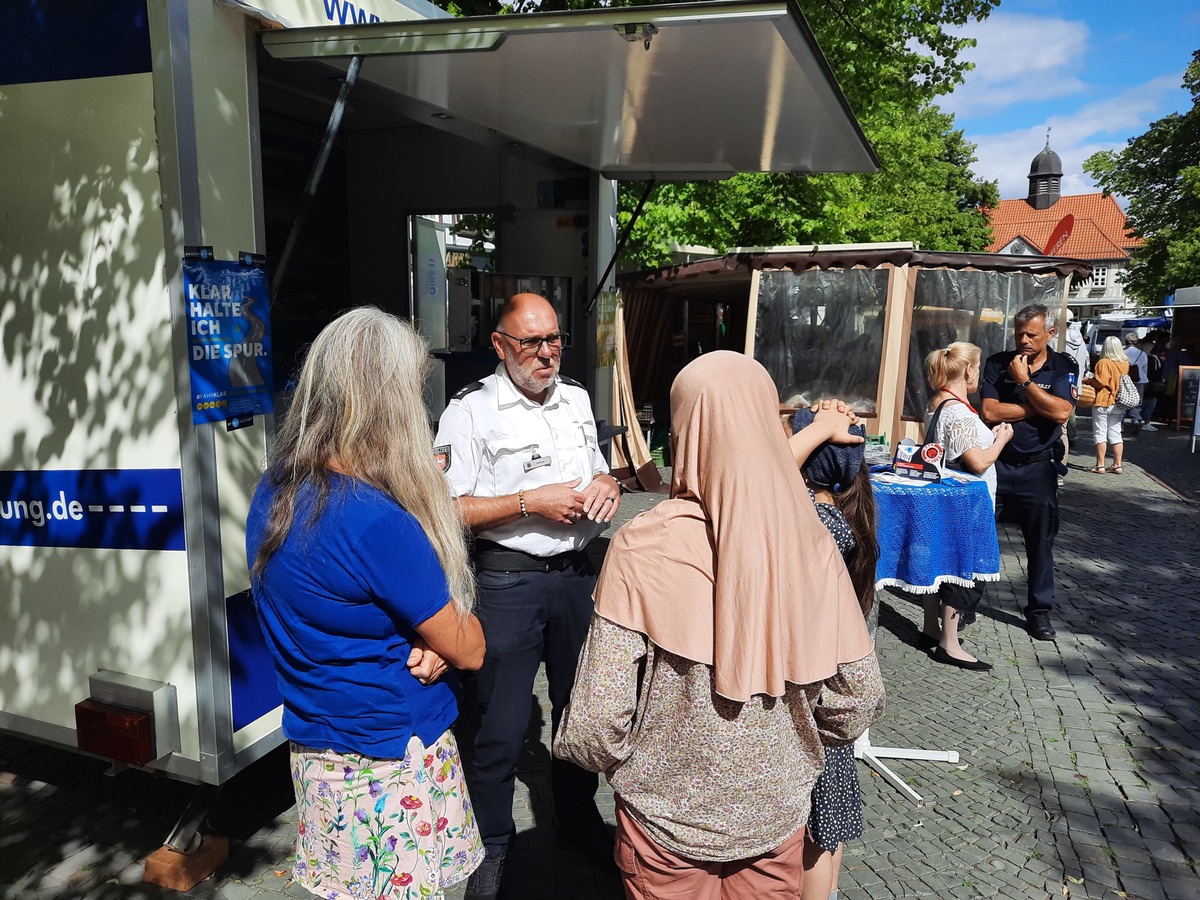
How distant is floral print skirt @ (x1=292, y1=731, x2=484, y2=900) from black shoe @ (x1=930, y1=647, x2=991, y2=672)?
12.5 feet

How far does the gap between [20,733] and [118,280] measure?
5.18ft

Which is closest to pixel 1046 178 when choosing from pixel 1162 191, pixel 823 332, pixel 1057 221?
pixel 1057 221

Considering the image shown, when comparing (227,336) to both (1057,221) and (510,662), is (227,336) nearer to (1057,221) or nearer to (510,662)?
(510,662)

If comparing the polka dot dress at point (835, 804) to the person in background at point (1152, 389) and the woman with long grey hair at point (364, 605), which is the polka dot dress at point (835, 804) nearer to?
the woman with long grey hair at point (364, 605)

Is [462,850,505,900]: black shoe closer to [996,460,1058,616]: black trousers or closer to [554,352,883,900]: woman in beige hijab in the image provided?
[554,352,883,900]: woman in beige hijab

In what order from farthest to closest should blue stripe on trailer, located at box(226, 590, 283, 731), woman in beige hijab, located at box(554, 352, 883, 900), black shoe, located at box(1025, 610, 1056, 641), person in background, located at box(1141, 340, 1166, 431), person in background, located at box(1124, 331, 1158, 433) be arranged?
person in background, located at box(1141, 340, 1166, 431) → person in background, located at box(1124, 331, 1158, 433) → black shoe, located at box(1025, 610, 1056, 641) → blue stripe on trailer, located at box(226, 590, 283, 731) → woman in beige hijab, located at box(554, 352, 883, 900)

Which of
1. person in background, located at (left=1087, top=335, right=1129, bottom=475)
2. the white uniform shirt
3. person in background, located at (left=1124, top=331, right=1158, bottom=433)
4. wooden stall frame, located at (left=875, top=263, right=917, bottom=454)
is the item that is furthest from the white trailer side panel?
person in background, located at (left=1124, top=331, right=1158, bottom=433)

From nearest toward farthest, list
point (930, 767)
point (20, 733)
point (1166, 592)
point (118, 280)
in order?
point (118, 280) → point (20, 733) → point (930, 767) → point (1166, 592)

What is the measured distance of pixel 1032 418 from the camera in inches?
196

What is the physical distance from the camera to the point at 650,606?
65.7 inches

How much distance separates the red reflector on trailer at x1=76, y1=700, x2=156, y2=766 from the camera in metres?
2.51

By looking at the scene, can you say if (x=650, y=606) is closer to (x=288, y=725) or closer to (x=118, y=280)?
(x=288, y=725)

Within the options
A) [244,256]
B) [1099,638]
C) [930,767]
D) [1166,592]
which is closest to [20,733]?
[244,256]

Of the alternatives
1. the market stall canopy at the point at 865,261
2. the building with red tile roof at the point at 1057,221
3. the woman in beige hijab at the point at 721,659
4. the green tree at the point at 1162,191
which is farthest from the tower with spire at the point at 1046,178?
the woman in beige hijab at the point at 721,659
